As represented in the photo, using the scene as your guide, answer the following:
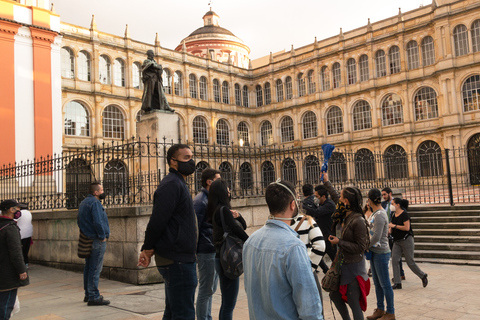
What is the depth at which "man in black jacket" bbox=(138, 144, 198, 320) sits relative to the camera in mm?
3662

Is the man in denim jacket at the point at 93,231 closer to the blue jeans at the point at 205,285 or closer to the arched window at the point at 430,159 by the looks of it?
the blue jeans at the point at 205,285

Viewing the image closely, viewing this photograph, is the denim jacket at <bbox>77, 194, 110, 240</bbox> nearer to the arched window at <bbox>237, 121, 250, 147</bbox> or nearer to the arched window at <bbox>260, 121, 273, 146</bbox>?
the arched window at <bbox>237, 121, 250, 147</bbox>

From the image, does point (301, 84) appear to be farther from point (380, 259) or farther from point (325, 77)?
point (380, 259)

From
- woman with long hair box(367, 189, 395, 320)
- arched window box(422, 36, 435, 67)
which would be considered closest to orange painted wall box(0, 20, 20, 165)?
woman with long hair box(367, 189, 395, 320)

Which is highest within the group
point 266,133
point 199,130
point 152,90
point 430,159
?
point 199,130

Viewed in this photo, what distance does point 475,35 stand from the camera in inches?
1151

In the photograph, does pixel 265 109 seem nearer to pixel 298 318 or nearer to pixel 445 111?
pixel 445 111

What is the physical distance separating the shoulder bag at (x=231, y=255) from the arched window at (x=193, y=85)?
34.4 m

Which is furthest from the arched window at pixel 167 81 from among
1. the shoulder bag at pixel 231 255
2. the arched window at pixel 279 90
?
the shoulder bag at pixel 231 255

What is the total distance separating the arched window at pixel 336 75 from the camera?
120 feet

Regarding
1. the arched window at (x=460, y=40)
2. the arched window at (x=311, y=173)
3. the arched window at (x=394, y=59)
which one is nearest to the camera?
the arched window at (x=311, y=173)

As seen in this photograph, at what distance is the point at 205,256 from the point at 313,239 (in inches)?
51.2

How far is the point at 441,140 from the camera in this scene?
30.3 meters

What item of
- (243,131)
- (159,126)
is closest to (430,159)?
(243,131)
